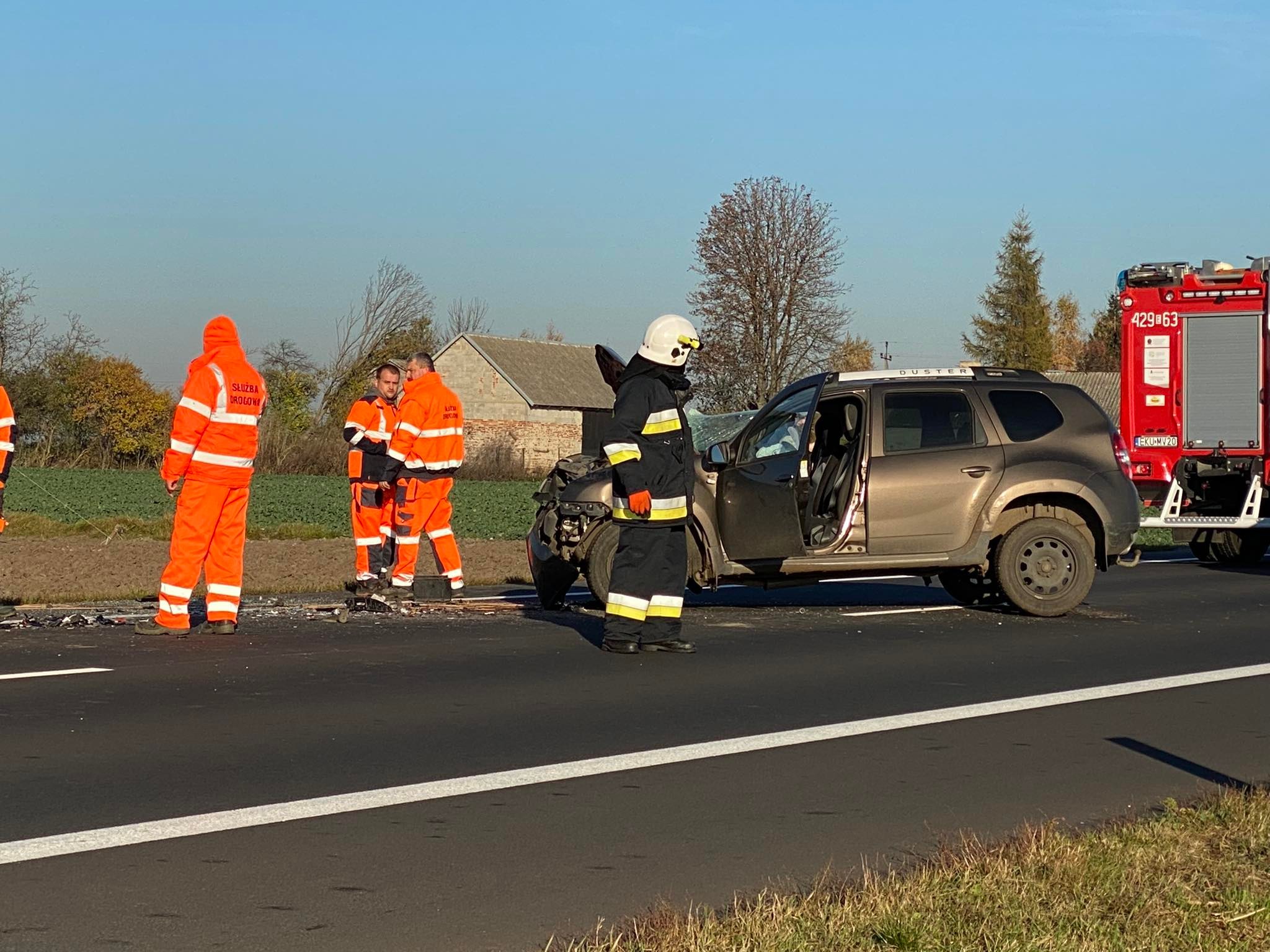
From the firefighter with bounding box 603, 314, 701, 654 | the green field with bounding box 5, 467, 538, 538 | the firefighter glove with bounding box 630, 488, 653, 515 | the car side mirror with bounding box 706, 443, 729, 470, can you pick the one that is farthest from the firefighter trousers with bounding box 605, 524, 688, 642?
the green field with bounding box 5, 467, 538, 538

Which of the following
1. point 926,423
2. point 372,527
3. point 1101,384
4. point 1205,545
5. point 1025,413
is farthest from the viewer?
point 1101,384

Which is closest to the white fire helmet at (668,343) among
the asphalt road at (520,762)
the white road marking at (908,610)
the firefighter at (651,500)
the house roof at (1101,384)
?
the firefighter at (651,500)

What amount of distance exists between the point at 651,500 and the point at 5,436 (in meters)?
4.73

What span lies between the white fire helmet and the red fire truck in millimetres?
9826

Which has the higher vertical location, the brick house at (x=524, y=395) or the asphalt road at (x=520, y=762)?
the brick house at (x=524, y=395)

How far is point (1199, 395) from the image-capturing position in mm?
19094

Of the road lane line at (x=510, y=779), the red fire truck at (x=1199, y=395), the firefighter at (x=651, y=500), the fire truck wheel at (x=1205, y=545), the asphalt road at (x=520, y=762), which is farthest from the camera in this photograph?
the fire truck wheel at (x=1205, y=545)

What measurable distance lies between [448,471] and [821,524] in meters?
3.39

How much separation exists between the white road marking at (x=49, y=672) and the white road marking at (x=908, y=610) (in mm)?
5891

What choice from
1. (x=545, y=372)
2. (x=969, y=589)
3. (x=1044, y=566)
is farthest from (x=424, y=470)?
(x=545, y=372)

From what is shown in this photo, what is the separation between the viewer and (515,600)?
13.8m

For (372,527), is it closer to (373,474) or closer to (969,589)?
(373,474)

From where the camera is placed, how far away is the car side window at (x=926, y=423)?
41.5 feet

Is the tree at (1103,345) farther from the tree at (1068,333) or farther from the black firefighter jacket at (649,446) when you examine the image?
the black firefighter jacket at (649,446)
